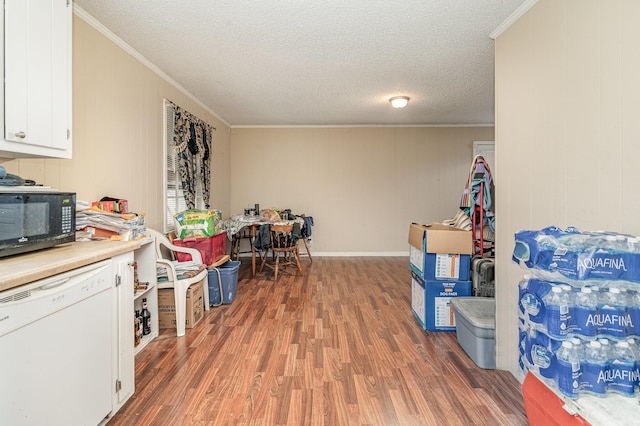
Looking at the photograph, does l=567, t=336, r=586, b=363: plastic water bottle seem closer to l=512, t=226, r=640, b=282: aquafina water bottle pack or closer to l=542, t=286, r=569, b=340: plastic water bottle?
l=542, t=286, r=569, b=340: plastic water bottle

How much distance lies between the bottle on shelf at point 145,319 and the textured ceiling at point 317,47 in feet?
7.47

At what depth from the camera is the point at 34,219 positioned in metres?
1.29

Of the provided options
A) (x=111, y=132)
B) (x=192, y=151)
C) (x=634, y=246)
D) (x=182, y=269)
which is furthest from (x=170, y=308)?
(x=634, y=246)

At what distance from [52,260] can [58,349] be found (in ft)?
1.18

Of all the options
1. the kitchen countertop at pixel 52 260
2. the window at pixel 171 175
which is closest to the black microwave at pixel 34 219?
the kitchen countertop at pixel 52 260

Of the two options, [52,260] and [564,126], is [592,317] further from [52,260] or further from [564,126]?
[52,260]

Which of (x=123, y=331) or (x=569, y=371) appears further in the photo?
(x=123, y=331)

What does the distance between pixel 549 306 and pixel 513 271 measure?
3.19 ft

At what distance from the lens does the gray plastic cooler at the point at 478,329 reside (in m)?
2.04

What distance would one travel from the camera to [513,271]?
1936mm

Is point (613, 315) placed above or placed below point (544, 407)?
above

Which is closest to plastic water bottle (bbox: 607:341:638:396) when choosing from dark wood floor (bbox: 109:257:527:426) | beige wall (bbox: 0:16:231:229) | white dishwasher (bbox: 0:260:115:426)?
dark wood floor (bbox: 109:257:527:426)

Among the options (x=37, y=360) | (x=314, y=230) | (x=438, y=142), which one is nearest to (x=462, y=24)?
(x=37, y=360)

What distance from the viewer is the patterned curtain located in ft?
11.8
